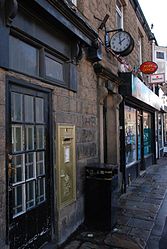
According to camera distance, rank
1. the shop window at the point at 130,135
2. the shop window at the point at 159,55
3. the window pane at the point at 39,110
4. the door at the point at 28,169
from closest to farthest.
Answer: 1. the door at the point at 28,169
2. the window pane at the point at 39,110
3. the shop window at the point at 130,135
4. the shop window at the point at 159,55

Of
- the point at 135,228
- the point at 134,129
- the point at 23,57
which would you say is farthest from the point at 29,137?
the point at 134,129

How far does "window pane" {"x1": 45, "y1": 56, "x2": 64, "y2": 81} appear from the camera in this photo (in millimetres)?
4191

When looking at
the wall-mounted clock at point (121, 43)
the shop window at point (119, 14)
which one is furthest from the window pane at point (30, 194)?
the shop window at point (119, 14)

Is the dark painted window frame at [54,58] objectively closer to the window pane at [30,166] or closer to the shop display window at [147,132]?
the window pane at [30,166]

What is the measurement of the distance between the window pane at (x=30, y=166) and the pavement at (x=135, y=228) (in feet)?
4.57

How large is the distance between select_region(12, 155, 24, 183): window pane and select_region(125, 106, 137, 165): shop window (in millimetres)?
5844

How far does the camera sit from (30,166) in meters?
3.72

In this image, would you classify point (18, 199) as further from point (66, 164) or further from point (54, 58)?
point (54, 58)

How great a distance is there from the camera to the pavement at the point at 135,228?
434 cm

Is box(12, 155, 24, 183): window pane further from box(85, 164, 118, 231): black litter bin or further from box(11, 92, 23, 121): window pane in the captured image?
box(85, 164, 118, 231): black litter bin

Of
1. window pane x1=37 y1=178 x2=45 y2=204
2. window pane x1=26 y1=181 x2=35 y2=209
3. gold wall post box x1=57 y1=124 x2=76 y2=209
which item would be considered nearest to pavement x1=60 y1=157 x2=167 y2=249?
gold wall post box x1=57 y1=124 x2=76 y2=209

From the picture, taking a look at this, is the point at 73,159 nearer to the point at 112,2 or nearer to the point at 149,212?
the point at 149,212

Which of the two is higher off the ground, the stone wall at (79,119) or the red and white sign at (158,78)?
the red and white sign at (158,78)

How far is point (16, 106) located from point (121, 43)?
4.54m
